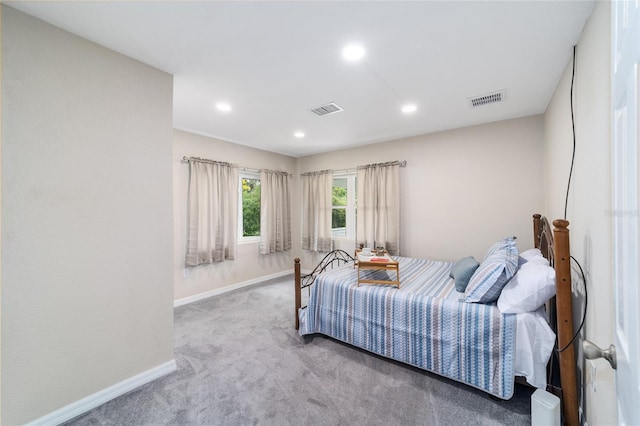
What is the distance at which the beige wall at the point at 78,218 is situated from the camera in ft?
4.96

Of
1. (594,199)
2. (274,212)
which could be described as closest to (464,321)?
(594,199)

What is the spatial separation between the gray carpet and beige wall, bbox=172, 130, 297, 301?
121cm

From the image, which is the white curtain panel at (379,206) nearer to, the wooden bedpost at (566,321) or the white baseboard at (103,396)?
the wooden bedpost at (566,321)

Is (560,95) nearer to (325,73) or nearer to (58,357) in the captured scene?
(325,73)

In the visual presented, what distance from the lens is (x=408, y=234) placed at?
409 centimetres

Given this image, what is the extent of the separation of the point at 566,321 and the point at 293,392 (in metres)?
1.81

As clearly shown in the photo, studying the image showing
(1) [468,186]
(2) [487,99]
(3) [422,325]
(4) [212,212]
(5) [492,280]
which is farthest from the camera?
(4) [212,212]

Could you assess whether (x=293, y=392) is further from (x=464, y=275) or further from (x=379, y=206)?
(x=379, y=206)

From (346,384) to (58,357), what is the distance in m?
1.93

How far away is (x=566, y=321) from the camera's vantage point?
1.52 m

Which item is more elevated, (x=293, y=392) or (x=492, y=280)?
(x=492, y=280)

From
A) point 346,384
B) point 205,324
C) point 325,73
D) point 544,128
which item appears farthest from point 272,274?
point 544,128

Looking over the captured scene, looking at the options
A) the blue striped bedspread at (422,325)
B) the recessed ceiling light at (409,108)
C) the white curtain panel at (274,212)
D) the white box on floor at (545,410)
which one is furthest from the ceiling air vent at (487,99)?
the white curtain panel at (274,212)

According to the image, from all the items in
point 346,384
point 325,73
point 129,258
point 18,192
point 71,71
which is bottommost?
point 346,384
